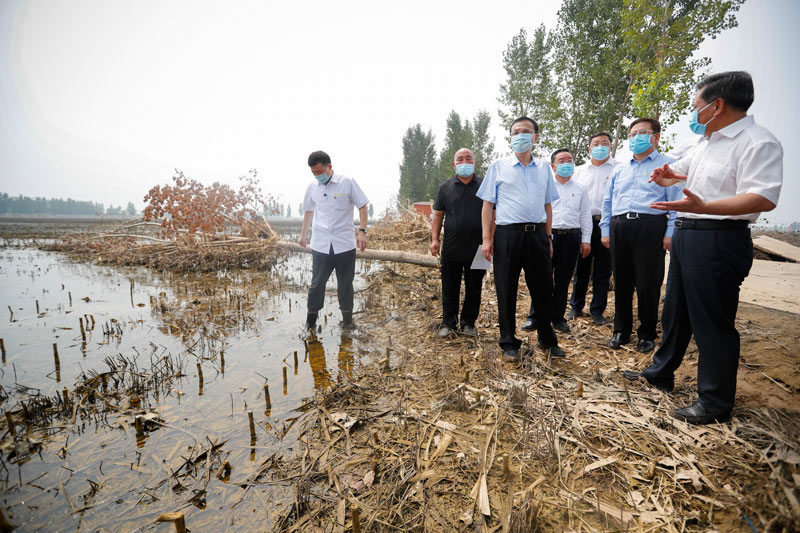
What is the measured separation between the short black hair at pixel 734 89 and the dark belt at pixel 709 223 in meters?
0.73

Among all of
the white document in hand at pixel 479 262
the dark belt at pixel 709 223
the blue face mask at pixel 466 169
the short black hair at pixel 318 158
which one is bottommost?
the white document in hand at pixel 479 262

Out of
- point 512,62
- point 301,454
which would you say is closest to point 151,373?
point 301,454

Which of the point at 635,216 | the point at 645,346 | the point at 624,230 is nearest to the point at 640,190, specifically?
the point at 635,216

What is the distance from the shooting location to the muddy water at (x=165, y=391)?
6.32 feet

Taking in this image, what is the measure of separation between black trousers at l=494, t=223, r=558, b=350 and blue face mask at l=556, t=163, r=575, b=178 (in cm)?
178

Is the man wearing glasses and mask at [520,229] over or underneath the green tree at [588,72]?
underneath

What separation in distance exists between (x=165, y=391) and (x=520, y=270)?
147 inches

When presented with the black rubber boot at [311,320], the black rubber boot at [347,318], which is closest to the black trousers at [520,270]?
the black rubber boot at [347,318]

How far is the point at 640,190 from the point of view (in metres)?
3.51

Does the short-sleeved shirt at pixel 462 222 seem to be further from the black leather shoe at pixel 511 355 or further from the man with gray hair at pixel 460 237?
the black leather shoe at pixel 511 355

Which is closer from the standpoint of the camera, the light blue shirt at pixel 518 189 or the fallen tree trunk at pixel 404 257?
the light blue shirt at pixel 518 189

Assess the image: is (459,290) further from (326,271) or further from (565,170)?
(565,170)

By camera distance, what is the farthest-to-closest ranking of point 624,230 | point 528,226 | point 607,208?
1. point 607,208
2. point 624,230
3. point 528,226

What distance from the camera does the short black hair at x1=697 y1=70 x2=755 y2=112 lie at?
2100 millimetres
